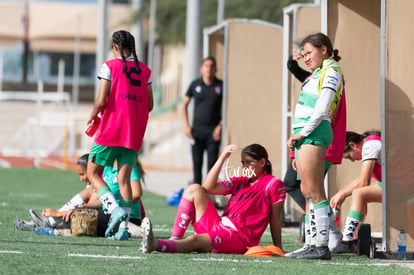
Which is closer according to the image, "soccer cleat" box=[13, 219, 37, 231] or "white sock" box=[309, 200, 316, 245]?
"white sock" box=[309, 200, 316, 245]

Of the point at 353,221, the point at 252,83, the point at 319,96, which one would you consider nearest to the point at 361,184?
the point at 353,221

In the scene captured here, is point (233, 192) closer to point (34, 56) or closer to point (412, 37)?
point (412, 37)

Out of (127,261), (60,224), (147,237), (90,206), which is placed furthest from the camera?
(90,206)

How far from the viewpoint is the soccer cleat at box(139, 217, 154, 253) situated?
724 cm

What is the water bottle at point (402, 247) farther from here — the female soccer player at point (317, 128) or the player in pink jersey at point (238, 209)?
the player in pink jersey at point (238, 209)

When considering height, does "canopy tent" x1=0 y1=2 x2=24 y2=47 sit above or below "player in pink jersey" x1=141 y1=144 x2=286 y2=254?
above

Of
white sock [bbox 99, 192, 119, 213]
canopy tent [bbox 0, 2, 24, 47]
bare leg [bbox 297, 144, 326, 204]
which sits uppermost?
canopy tent [bbox 0, 2, 24, 47]

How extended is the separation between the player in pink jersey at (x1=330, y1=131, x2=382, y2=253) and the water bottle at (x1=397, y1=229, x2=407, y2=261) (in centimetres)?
56

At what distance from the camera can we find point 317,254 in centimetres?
773

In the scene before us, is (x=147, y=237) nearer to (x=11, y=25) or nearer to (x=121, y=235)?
(x=121, y=235)

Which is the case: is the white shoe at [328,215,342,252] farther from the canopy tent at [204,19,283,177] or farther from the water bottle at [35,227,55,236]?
the canopy tent at [204,19,283,177]

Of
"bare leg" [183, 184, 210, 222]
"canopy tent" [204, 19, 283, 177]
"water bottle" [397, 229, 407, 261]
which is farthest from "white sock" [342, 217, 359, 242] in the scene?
"canopy tent" [204, 19, 283, 177]

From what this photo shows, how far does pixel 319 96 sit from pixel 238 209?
1.12m

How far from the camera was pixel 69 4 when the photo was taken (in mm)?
75375
